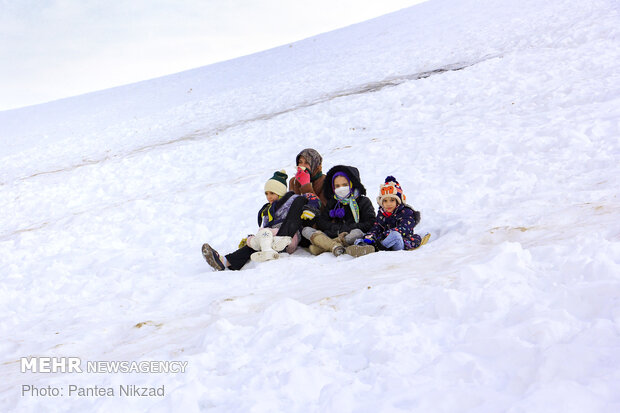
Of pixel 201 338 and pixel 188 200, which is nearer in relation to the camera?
pixel 201 338

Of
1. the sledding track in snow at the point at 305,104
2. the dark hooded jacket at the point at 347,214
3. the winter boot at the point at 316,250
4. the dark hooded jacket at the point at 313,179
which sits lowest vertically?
the winter boot at the point at 316,250

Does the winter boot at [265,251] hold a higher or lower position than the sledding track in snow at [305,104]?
lower

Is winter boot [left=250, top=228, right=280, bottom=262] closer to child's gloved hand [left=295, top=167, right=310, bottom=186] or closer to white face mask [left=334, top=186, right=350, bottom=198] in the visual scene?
white face mask [left=334, top=186, right=350, bottom=198]

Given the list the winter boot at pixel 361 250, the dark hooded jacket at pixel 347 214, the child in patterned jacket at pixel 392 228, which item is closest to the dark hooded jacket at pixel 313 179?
the dark hooded jacket at pixel 347 214

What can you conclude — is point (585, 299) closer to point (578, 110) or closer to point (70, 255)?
point (578, 110)

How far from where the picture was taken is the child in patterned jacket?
5.03 meters

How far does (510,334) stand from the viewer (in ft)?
8.13

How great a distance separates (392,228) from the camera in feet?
17.4

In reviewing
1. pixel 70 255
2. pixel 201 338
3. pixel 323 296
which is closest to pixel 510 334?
pixel 323 296

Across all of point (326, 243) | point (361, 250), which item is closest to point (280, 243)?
point (326, 243)

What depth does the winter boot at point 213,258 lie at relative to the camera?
5.51m

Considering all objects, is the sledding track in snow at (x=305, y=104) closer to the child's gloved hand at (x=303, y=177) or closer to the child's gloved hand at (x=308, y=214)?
the child's gloved hand at (x=303, y=177)

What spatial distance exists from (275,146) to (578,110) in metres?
6.31

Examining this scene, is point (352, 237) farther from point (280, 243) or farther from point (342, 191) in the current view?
point (280, 243)
